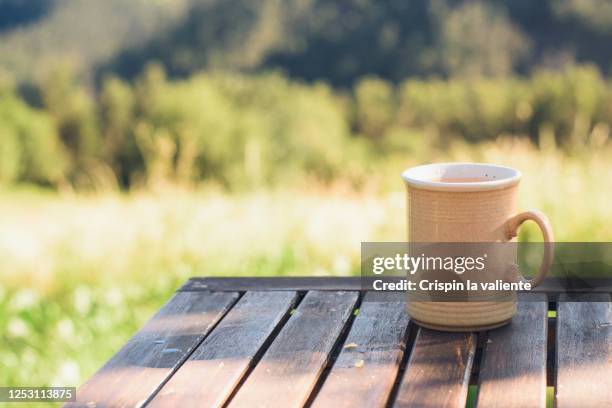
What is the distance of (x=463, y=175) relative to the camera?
1023mm

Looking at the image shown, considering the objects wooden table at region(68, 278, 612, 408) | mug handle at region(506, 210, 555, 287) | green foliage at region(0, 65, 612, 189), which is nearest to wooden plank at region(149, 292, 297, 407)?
wooden table at region(68, 278, 612, 408)

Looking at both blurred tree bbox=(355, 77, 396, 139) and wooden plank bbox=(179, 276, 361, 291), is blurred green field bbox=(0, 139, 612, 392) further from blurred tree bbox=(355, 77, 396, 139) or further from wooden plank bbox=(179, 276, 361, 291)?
blurred tree bbox=(355, 77, 396, 139)

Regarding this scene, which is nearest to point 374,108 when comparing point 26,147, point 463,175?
point 26,147

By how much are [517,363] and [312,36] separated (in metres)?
33.0

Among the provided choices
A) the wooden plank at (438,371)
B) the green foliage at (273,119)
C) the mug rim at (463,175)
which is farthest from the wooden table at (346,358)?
the green foliage at (273,119)

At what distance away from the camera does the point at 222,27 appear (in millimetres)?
35969

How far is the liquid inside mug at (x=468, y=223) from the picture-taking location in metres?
0.92

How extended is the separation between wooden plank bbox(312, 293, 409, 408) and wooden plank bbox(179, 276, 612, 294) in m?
0.10

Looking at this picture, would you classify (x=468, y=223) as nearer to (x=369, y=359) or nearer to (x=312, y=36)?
(x=369, y=359)

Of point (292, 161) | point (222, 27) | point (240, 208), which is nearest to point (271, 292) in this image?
point (240, 208)

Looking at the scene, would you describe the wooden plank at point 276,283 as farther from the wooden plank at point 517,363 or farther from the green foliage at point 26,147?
the green foliage at point 26,147

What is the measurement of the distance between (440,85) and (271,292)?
100 feet

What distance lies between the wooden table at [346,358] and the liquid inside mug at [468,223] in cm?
2

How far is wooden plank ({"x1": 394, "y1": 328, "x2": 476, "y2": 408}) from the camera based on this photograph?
77cm
